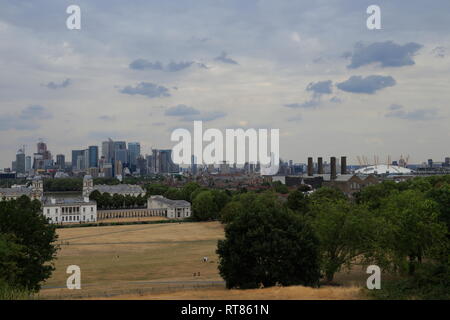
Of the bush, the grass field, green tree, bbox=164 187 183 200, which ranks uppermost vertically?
the bush

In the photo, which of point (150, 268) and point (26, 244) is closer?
point (26, 244)

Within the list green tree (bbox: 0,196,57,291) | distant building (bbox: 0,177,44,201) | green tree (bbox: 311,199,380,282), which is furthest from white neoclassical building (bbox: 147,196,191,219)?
green tree (bbox: 311,199,380,282)

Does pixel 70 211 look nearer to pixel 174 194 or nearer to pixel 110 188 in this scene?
pixel 174 194

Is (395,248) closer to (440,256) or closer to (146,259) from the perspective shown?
(440,256)

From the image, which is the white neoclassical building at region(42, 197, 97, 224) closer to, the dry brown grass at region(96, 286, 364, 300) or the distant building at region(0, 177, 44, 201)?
the distant building at region(0, 177, 44, 201)

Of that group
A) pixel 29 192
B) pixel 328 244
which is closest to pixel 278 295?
pixel 328 244

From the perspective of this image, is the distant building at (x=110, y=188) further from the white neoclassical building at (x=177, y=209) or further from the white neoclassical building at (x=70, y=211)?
the white neoclassical building at (x=177, y=209)

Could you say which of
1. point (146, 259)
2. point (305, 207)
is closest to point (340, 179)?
point (305, 207)
